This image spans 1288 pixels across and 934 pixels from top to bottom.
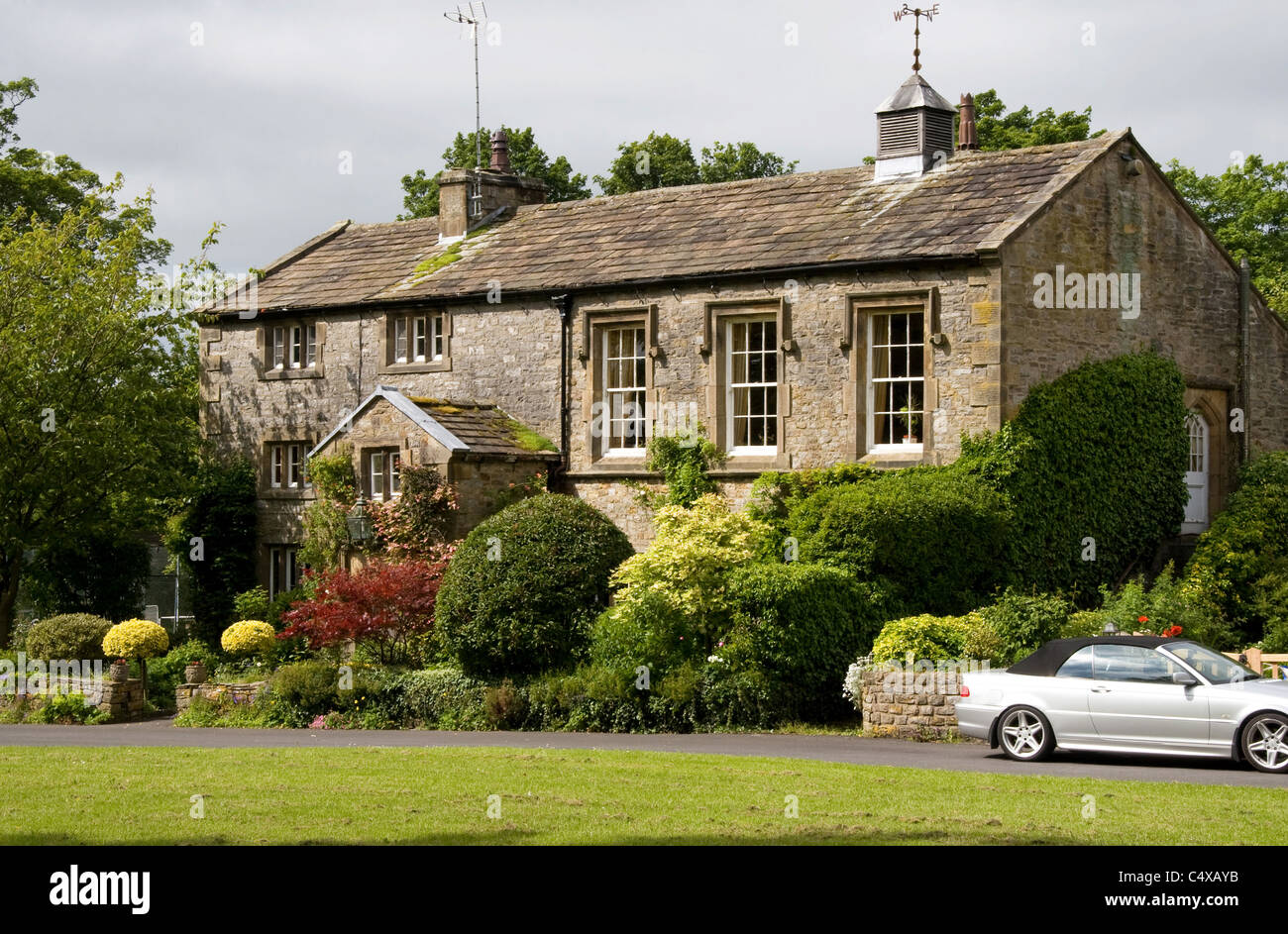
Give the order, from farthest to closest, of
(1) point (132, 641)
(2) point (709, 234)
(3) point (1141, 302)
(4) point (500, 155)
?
(4) point (500, 155)
(2) point (709, 234)
(3) point (1141, 302)
(1) point (132, 641)

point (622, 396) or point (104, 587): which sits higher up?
point (622, 396)

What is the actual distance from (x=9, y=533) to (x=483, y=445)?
9791 millimetres

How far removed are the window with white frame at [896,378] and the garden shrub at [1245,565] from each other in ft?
15.8

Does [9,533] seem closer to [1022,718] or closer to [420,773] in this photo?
[420,773]

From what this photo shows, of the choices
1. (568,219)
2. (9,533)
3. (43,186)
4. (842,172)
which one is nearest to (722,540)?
(842,172)

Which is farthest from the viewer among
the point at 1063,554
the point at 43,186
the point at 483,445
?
the point at 43,186

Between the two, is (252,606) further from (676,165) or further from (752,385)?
(676,165)

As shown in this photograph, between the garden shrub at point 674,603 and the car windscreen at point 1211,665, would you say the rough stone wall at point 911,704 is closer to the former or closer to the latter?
the garden shrub at point 674,603

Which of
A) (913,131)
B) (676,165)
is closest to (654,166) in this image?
(676,165)

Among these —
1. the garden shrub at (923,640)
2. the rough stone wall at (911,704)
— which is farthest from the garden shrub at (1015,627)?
the rough stone wall at (911,704)

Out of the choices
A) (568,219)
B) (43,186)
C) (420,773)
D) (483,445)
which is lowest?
(420,773)

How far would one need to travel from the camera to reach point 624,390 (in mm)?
27203

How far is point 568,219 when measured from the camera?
101ft

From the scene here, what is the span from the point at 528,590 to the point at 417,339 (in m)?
8.86
